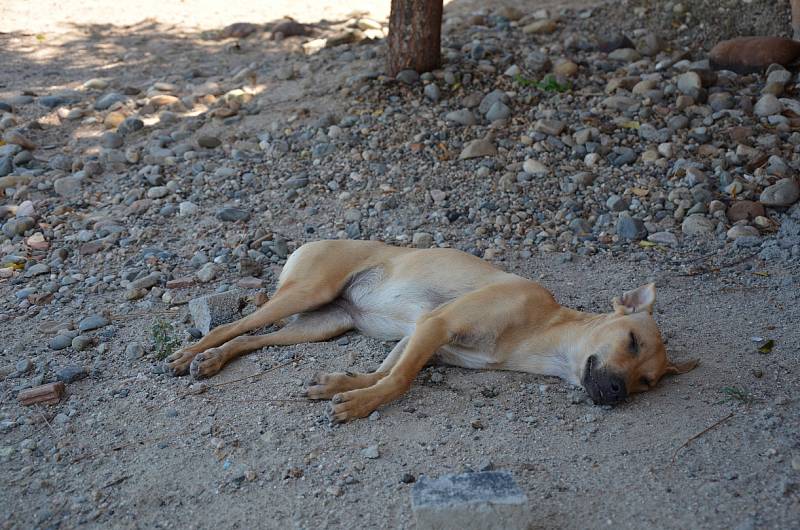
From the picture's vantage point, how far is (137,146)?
8844 mm

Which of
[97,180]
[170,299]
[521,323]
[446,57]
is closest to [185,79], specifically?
[97,180]

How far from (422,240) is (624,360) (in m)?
2.51

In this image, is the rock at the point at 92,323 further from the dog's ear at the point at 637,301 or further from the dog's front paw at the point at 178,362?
the dog's ear at the point at 637,301

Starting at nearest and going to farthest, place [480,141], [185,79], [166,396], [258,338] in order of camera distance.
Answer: [166,396] → [258,338] → [480,141] → [185,79]

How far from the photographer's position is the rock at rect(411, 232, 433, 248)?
6.91 m

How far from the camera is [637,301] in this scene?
5.25 m

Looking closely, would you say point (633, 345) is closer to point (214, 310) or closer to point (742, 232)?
point (742, 232)

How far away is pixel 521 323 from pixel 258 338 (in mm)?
1771

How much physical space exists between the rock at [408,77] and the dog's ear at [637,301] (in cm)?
440

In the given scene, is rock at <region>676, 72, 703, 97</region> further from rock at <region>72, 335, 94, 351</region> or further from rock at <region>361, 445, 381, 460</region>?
rock at <region>72, 335, 94, 351</region>

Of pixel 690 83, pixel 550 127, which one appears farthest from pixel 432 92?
pixel 690 83

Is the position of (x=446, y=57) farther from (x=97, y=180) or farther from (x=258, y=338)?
(x=258, y=338)

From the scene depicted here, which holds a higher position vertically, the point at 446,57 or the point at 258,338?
the point at 446,57

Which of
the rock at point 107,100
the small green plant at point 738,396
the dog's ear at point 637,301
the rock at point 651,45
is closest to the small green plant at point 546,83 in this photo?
the rock at point 651,45
